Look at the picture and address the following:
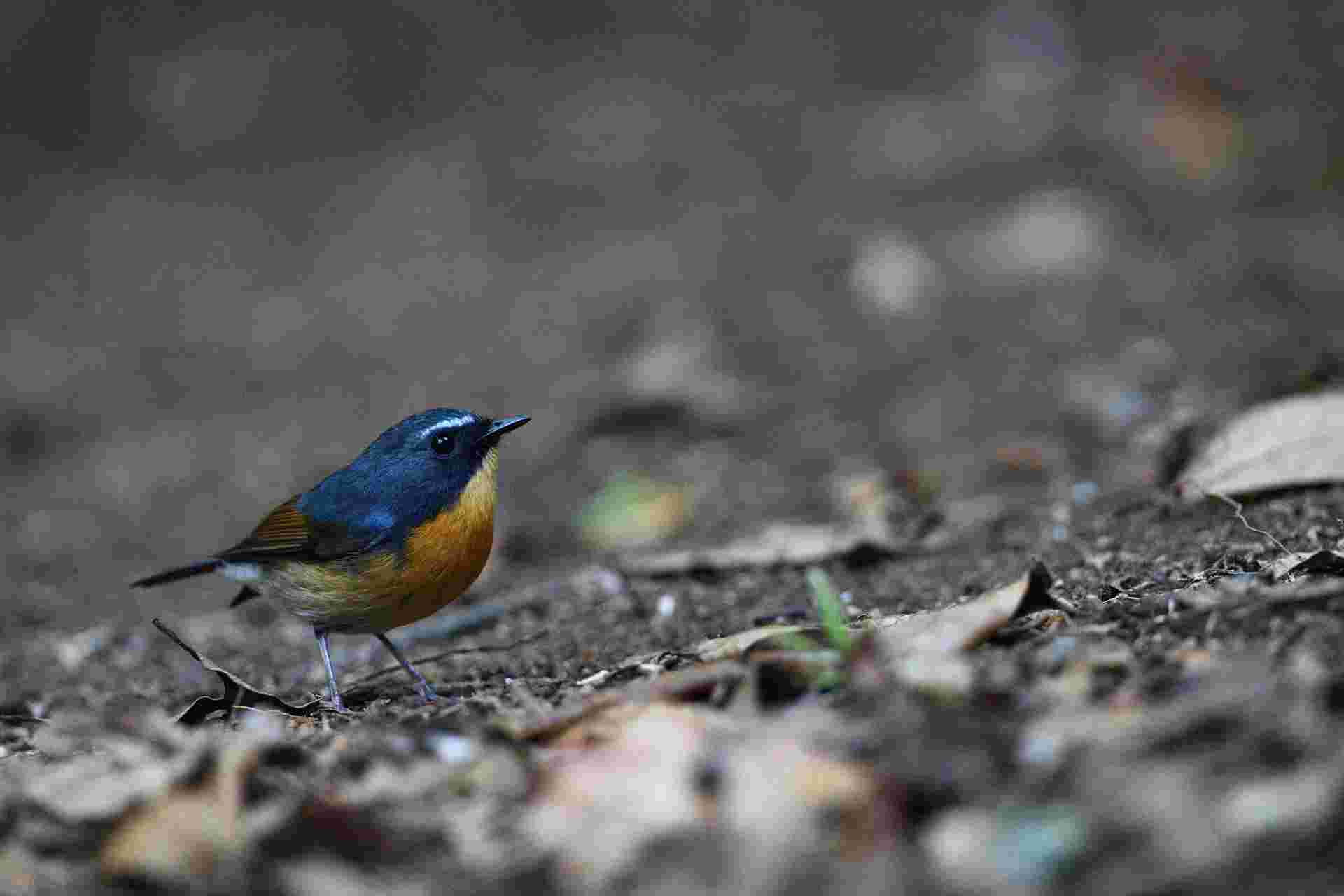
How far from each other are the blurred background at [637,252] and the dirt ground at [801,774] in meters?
3.29

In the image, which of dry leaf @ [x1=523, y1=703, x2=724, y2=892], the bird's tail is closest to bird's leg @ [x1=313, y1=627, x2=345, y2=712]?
the bird's tail

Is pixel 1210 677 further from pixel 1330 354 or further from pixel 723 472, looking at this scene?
pixel 723 472

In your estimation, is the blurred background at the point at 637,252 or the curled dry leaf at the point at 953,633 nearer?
the curled dry leaf at the point at 953,633

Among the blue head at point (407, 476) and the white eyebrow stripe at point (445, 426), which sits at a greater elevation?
the white eyebrow stripe at point (445, 426)

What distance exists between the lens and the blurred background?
8.06m

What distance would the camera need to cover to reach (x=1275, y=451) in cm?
531

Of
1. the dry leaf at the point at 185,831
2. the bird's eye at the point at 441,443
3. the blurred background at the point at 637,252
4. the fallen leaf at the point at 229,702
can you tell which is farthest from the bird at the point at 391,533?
the blurred background at the point at 637,252

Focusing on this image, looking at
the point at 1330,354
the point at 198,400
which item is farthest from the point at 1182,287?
the point at 198,400

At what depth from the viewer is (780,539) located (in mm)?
6180

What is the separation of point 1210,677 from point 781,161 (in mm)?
8814

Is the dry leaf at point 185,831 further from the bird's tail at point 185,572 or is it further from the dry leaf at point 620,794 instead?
the bird's tail at point 185,572

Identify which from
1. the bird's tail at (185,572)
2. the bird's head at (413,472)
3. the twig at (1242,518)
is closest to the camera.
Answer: the twig at (1242,518)

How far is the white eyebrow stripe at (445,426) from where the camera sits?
5332 mm

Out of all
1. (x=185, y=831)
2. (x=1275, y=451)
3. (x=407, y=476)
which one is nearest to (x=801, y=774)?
(x=185, y=831)
